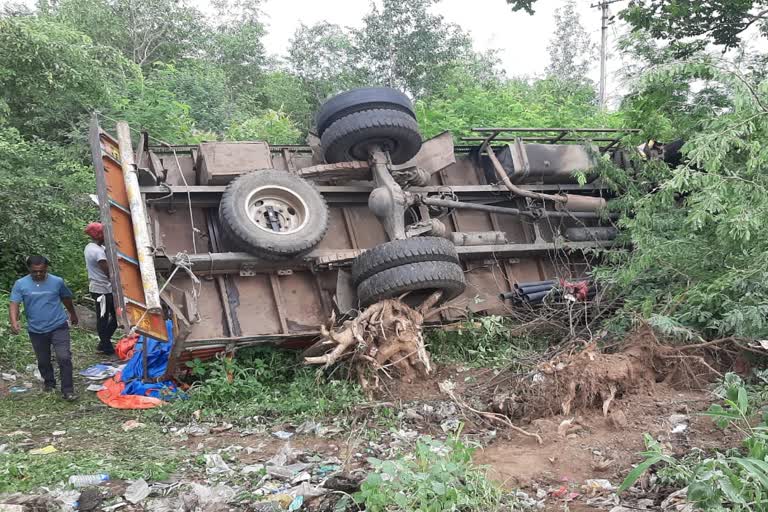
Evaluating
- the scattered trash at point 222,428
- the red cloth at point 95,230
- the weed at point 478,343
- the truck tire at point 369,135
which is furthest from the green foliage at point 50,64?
the weed at point 478,343

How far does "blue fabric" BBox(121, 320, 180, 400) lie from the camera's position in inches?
210

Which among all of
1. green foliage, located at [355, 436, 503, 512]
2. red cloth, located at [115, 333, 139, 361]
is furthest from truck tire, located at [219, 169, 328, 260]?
green foliage, located at [355, 436, 503, 512]

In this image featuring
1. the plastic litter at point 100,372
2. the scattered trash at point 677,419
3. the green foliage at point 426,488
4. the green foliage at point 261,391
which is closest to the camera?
the green foliage at point 426,488

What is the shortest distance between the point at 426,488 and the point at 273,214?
3629mm

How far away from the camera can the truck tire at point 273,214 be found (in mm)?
5422

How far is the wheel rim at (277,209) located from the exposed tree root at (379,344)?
114cm

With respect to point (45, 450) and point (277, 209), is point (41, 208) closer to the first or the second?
point (277, 209)

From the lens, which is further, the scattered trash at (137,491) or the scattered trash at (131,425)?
the scattered trash at (131,425)

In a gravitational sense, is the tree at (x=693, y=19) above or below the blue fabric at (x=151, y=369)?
above

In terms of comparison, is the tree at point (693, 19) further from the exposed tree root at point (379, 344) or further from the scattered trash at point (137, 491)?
the scattered trash at point (137, 491)

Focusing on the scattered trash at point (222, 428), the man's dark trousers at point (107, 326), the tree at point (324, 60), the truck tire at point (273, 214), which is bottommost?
the scattered trash at point (222, 428)

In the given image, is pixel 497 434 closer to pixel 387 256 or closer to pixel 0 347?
pixel 387 256

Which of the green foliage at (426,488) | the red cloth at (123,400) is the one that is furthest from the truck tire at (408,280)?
the green foliage at (426,488)

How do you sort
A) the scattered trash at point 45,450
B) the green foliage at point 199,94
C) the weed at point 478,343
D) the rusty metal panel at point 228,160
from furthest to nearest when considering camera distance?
the green foliage at point 199,94
the rusty metal panel at point 228,160
the weed at point 478,343
the scattered trash at point 45,450
